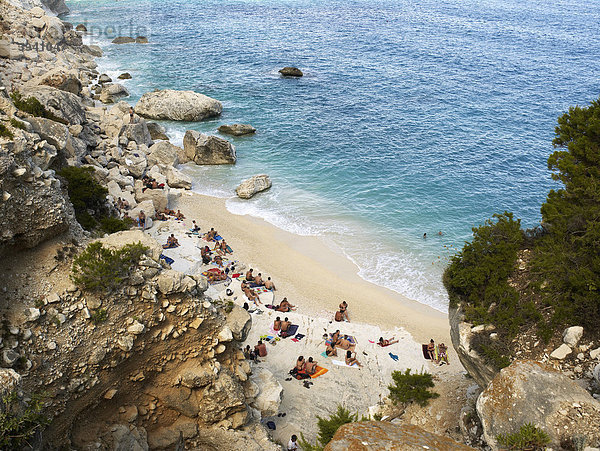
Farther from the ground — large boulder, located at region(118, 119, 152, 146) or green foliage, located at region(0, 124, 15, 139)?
green foliage, located at region(0, 124, 15, 139)

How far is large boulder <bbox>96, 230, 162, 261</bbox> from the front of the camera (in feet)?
52.2

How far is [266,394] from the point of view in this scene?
58.7 feet

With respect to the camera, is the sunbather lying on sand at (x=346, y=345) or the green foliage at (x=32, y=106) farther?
the green foliage at (x=32, y=106)

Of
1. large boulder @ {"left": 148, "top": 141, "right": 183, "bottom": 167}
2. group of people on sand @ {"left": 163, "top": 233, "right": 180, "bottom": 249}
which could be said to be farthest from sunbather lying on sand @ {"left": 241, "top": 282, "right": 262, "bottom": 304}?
large boulder @ {"left": 148, "top": 141, "right": 183, "bottom": 167}

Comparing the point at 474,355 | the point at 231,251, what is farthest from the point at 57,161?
the point at 474,355

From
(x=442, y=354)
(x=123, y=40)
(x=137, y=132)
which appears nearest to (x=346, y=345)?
(x=442, y=354)

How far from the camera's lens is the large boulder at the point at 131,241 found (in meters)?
15.9

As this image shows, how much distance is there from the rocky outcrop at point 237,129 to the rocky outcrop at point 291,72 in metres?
21.6

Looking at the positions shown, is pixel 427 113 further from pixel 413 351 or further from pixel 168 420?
pixel 168 420

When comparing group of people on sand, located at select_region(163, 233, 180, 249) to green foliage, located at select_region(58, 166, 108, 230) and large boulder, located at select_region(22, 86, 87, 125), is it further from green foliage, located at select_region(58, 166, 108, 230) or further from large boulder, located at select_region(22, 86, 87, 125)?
large boulder, located at select_region(22, 86, 87, 125)

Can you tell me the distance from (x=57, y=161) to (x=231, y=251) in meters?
13.1

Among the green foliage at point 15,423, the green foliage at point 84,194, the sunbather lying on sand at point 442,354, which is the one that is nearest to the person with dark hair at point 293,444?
the green foliage at point 15,423

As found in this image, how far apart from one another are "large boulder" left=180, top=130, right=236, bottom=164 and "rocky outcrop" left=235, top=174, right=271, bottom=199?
528 centimetres

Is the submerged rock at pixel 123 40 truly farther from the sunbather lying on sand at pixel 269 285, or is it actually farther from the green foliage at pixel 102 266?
the green foliage at pixel 102 266
